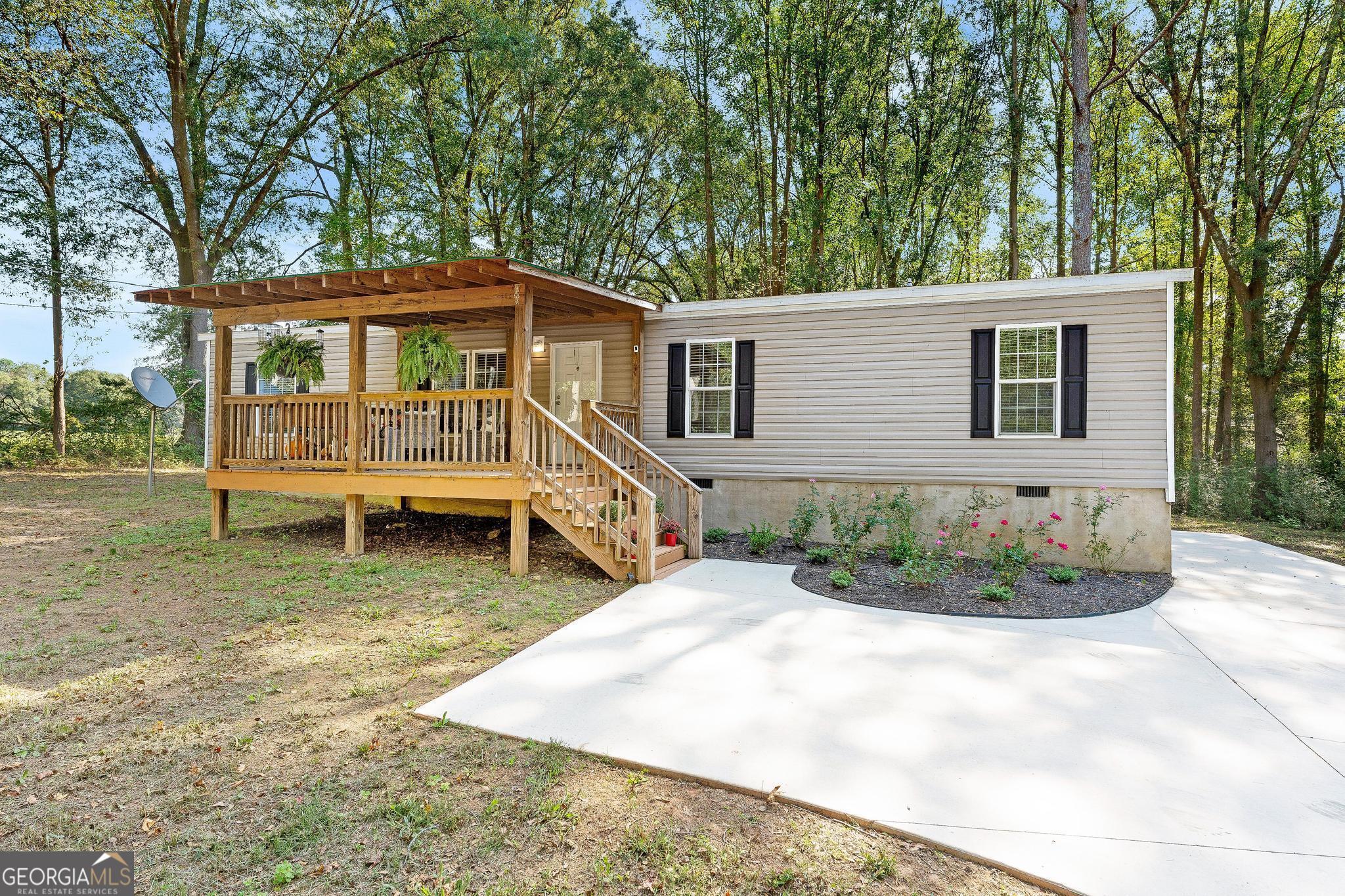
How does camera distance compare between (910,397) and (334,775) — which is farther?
(910,397)

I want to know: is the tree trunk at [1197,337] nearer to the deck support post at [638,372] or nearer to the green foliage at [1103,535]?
the green foliage at [1103,535]

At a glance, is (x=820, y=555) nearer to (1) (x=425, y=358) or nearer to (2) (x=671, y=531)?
(2) (x=671, y=531)

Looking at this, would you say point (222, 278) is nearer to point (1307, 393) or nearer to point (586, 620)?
point (586, 620)

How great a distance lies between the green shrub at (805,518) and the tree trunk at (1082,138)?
611 centimetres

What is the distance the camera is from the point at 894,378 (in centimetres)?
846

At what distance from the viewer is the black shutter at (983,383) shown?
7.99 meters

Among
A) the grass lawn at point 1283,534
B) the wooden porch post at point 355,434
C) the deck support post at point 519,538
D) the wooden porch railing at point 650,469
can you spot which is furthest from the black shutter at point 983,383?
the wooden porch post at point 355,434

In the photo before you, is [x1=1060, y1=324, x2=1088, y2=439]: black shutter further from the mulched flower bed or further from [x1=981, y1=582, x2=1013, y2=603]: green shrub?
[x1=981, y1=582, x2=1013, y2=603]: green shrub

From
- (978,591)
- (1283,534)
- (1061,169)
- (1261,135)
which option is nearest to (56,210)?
(978,591)

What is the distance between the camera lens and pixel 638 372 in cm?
934

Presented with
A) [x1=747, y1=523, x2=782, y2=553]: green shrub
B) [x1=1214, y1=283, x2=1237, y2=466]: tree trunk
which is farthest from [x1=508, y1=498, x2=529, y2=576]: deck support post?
[x1=1214, y1=283, x2=1237, y2=466]: tree trunk

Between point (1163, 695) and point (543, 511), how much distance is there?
5330 millimetres

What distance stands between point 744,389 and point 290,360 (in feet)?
20.3

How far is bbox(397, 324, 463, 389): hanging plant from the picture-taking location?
7566 mm
